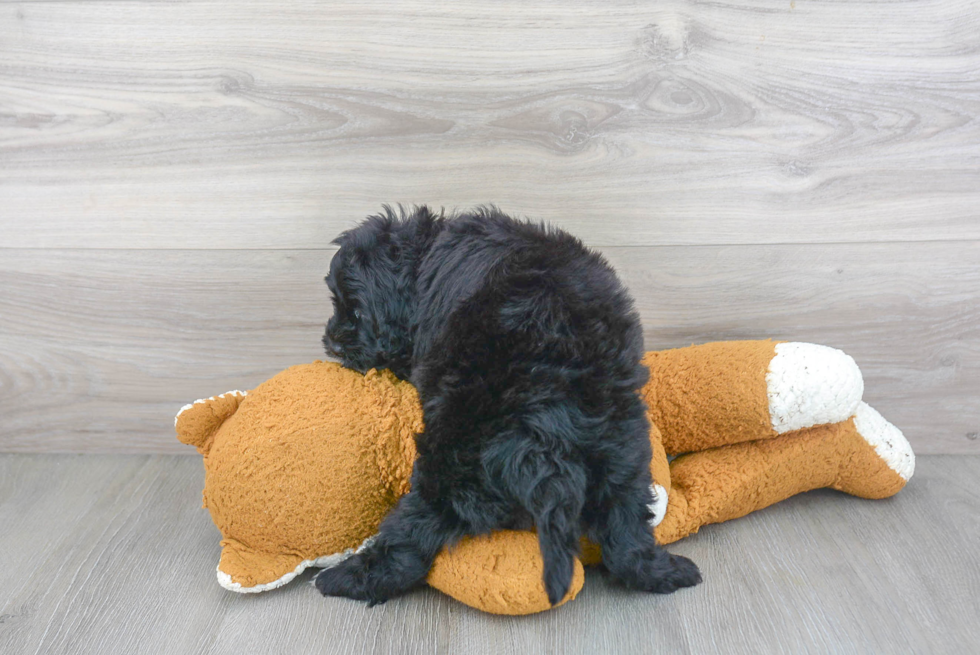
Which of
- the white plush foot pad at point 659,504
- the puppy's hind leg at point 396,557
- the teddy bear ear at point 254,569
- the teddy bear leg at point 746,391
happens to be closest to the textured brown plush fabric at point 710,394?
the teddy bear leg at point 746,391

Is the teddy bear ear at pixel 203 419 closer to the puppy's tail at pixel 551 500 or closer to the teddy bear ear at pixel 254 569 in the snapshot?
the teddy bear ear at pixel 254 569

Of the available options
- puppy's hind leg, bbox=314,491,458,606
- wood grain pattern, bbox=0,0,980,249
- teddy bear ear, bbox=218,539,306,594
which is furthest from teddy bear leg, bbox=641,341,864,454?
teddy bear ear, bbox=218,539,306,594

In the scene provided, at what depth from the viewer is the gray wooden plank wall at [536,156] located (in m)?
1.04

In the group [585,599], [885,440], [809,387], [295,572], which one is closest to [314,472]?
[295,572]

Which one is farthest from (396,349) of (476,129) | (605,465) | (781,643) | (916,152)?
(916,152)

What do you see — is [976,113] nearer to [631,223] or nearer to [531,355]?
[631,223]

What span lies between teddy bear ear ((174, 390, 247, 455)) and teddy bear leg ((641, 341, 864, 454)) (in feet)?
1.88

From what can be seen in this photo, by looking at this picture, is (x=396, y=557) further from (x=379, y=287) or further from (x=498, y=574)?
(x=379, y=287)

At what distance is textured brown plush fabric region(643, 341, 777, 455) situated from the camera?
0.93 metres

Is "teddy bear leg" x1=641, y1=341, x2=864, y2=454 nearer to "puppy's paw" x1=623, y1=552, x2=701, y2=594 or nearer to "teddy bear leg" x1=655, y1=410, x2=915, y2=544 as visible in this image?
"teddy bear leg" x1=655, y1=410, x2=915, y2=544

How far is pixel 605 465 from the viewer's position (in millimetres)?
756

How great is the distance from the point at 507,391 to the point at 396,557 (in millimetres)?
235

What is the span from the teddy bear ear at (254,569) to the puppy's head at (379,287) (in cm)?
25

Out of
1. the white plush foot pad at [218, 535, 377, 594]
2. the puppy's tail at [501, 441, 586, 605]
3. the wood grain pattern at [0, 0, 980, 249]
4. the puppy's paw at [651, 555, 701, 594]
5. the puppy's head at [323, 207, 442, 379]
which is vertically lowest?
the white plush foot pad at [218, 535, 377, 594]
